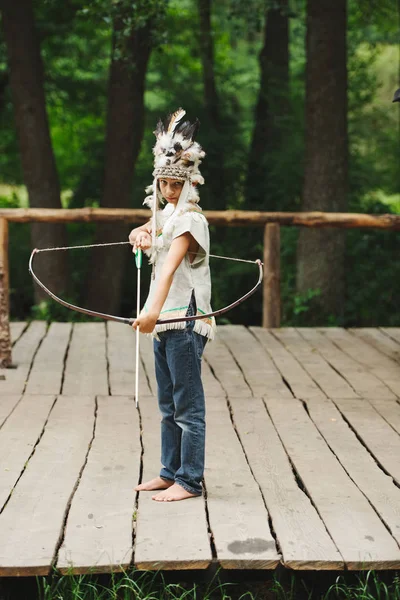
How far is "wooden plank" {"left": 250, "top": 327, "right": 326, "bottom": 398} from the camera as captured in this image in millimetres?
5422

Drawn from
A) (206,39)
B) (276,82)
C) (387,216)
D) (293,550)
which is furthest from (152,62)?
(293,550)

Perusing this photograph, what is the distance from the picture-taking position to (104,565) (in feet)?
9.60

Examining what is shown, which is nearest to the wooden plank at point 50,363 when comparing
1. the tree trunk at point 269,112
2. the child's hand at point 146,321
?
the child's hand at point 146,321

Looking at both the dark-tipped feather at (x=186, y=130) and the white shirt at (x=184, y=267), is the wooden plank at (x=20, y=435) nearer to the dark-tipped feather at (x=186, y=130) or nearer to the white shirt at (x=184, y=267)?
the white shirt at (x=184, y=267)

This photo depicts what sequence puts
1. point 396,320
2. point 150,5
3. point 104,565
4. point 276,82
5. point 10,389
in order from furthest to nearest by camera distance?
point 276,82 → point 396,320 → point 150,5 → point 10,389 → point 104,565

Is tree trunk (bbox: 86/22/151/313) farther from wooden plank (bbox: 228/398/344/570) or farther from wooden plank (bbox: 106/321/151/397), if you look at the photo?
wooden plank (bbox: 228/398/344/570)

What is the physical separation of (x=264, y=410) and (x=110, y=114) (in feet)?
22.4

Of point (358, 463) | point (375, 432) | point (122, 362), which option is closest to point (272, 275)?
point (122, 362)

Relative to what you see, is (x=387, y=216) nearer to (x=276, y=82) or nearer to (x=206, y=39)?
(x=276, y=82)

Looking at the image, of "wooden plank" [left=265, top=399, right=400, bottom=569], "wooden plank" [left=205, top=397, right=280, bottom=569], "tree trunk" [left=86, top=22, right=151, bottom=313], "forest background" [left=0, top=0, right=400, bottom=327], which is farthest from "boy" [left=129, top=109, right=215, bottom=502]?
"tree trunk" [left=86, top=22, right=151, bottom=313]

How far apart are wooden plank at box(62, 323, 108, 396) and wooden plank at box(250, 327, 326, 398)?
1.23 meters

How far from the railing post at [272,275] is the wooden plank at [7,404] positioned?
117 inches

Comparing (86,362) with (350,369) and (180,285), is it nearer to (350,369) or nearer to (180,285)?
(350,369)

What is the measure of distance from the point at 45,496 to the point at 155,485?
462 millimetres
